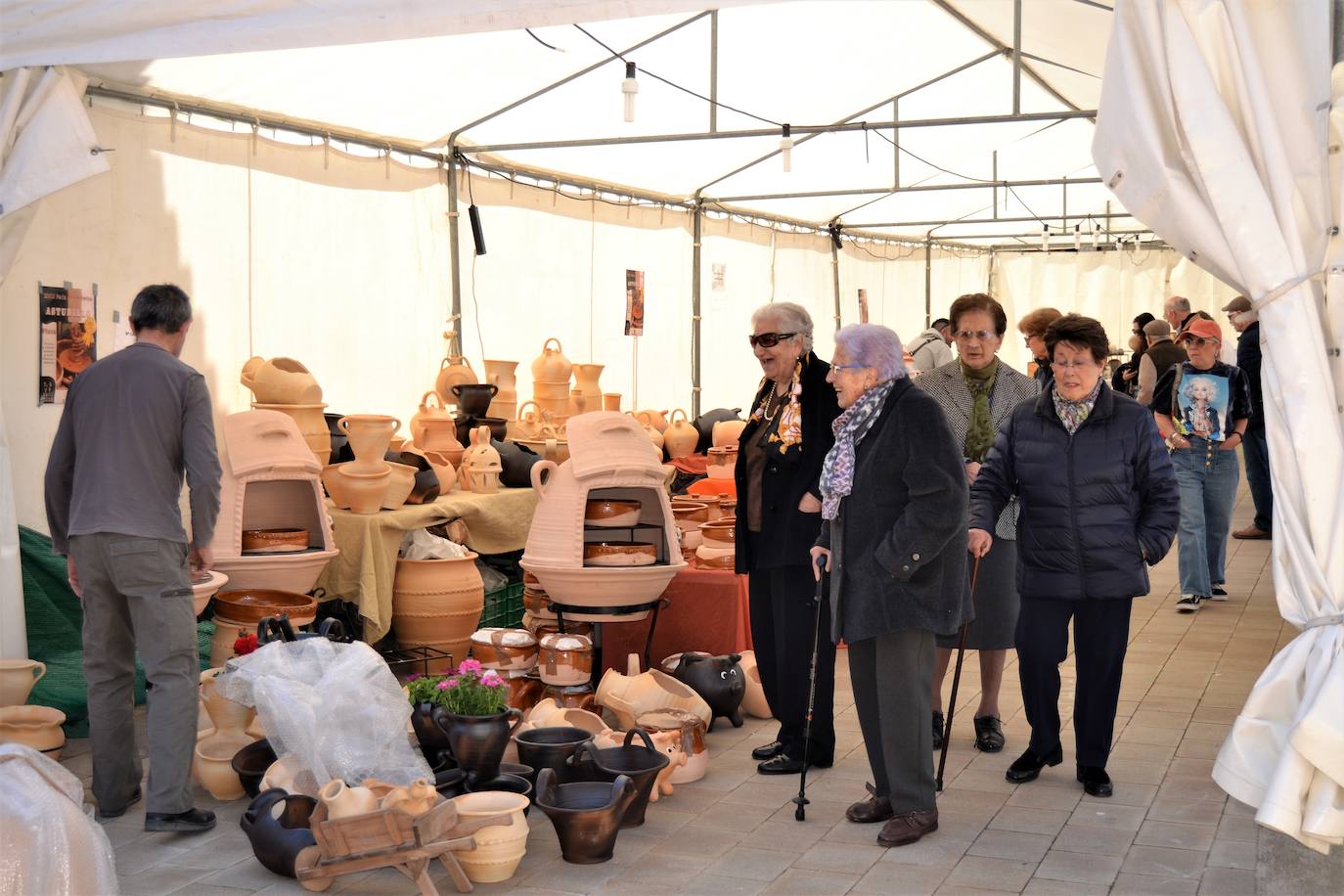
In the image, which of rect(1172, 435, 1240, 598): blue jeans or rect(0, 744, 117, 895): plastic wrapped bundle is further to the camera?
rect(1172, 435, 1240, 598): blue jeans

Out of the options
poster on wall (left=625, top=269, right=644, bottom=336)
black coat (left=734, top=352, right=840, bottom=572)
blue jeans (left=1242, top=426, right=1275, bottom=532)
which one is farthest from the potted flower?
blue jeans (left=1242, top=426, right=1275, bottom=532)

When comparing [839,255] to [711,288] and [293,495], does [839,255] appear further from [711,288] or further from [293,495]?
[293,495]

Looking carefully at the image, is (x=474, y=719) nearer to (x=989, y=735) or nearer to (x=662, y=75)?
(x=989, y=735)

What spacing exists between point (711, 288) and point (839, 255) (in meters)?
3.49

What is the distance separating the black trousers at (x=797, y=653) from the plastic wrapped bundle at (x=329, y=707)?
132 centimetres

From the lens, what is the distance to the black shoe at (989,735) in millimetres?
5129

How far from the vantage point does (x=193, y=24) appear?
453cm

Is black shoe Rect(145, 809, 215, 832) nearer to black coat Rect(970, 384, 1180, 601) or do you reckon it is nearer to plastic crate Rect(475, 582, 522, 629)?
plastic crate Rect(475, 582, 522, 629)

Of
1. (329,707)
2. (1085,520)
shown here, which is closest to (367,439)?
(329,707)

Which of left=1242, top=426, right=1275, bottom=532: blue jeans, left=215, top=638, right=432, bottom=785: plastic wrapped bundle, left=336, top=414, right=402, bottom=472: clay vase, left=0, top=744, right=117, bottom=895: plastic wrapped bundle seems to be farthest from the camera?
left=1242, top=426, right=1275, bottom=532: blue jeans

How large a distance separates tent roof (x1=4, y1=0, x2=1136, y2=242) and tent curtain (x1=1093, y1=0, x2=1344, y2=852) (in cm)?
135

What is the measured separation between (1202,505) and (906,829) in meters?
Result: 4.62

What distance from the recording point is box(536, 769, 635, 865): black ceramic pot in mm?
3883

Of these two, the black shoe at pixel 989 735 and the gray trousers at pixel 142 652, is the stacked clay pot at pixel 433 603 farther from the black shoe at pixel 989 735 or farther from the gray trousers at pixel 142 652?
the black shoe at pixel 989 735
